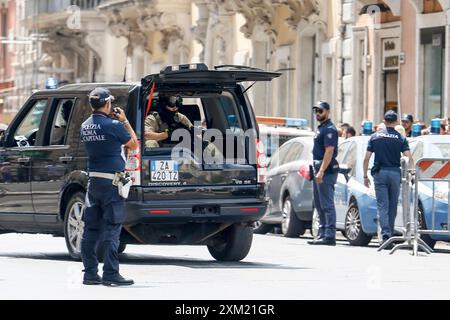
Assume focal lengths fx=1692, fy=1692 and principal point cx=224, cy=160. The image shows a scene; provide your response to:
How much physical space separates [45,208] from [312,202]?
689cm

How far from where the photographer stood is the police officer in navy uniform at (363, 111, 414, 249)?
845 inches

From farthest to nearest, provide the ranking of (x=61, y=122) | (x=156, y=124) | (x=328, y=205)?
1. (x=328, y=205)
2. (x=61, y=122)
3. (x=156, y=124)

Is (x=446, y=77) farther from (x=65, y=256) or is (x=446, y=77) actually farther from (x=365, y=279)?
(x=365, y=279)

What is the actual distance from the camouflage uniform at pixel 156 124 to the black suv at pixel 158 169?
0.10 meters

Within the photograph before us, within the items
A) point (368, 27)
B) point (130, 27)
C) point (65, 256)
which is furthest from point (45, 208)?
point (130, 27)

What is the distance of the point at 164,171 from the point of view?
17.3 m

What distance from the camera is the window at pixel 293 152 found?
83.5 ft

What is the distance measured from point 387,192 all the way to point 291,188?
362 cm

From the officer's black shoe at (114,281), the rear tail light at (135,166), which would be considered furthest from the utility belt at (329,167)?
the officer's black shoe at (114,281)

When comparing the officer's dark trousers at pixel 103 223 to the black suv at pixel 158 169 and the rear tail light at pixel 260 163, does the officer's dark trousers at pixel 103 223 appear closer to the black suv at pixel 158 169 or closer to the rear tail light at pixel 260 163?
the black suv at pixel 158 169

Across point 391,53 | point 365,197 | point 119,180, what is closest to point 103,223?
point 119,180

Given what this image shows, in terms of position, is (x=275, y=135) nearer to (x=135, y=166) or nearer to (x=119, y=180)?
(x=135, y=166)

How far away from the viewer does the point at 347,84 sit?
118ft

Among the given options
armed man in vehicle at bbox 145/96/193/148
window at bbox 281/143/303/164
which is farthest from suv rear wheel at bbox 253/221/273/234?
armed man in vehicle at bbox 145/96/193/148
